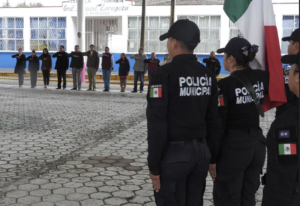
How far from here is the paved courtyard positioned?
458cm

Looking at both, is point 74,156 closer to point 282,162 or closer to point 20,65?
point 282,162

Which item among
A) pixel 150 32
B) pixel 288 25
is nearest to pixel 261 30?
pixel 288 25

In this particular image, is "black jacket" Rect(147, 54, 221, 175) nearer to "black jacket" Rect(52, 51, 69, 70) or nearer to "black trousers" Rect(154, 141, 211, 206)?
"black trousers" Rect(154, 141, 211, 206)

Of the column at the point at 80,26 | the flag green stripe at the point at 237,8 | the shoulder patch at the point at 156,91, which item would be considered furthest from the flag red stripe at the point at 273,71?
the column at the point at 80,26

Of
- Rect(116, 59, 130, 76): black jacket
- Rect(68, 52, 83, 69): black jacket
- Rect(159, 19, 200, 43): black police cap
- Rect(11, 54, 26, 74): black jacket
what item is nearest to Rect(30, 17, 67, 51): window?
Rect(11, 54, 26, 74): black jacket

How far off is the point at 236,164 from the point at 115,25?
90.1ft

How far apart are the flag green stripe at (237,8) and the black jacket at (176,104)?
3.84 feet

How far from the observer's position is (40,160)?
6105mm

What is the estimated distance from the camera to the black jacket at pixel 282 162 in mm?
2006

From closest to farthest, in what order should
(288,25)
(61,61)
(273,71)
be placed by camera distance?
(273,71) → (61,61) → (288,25)

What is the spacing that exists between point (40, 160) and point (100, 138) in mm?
1889

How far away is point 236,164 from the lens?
3.22 meters

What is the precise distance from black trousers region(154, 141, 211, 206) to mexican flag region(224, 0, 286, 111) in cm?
115

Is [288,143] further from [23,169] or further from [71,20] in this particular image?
[71,20]
